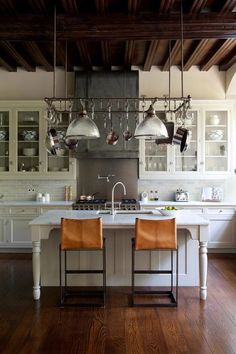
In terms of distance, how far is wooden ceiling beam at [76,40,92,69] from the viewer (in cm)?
454

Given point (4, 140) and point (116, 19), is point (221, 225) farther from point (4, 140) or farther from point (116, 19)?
point (4, 140)

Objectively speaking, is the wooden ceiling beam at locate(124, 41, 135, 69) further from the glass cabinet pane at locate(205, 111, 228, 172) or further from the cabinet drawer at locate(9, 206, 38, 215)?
the cabinet drawer at locate(9, 206, 38, 215)

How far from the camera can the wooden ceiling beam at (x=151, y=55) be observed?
4535 millimetres

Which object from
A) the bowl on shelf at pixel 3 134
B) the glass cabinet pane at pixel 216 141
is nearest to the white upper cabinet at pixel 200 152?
the glass cabinet pane at pixel 216 141

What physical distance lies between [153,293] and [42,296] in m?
1.24

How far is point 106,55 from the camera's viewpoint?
5008 millimetres

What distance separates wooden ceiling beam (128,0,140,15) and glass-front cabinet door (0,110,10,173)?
301cm

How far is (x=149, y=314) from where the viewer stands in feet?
10.2

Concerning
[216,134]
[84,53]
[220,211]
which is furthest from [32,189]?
[216,134]

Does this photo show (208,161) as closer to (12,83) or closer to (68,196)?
(68,196)

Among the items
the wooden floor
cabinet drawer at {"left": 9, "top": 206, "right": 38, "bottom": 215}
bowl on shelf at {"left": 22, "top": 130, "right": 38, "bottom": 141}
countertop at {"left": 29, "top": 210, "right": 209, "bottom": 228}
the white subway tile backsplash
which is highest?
bowl on shelf at {"left": 22, "top": 130, "right": 38, "bottom": 141}

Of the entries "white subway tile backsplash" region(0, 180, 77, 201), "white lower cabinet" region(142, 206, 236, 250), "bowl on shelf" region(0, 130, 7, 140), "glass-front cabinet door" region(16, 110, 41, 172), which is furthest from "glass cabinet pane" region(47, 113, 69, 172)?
"white lower cabinet" region(142, 206, 236, 250)

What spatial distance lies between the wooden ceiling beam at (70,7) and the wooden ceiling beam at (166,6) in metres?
0.92

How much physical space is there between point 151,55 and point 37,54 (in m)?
1.75
